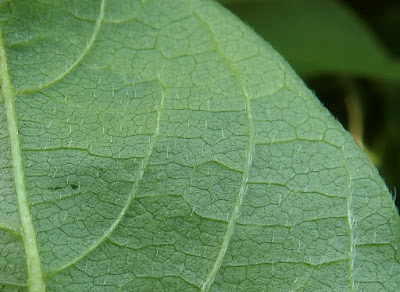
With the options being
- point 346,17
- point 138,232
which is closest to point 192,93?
point 138,232

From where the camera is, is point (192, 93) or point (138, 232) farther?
point (192, 93)

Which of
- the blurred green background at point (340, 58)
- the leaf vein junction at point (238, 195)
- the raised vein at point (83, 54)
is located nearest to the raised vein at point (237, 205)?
the leaf vein junction at point (238, 195)

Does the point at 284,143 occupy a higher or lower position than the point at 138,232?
higher

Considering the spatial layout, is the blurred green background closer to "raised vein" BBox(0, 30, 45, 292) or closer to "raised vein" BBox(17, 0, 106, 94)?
"raised vein" BBox(17, 0, 106, 94)

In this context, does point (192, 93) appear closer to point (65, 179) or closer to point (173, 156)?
point (173, 156)

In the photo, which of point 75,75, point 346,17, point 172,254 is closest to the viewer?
point 172,254

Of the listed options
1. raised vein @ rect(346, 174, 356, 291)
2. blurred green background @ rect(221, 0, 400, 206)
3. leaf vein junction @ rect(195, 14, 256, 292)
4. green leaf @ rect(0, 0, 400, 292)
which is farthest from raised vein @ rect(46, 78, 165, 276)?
blurred green background @ rect(221, 0, 400, 206)

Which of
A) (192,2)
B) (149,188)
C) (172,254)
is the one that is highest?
(192,2)
